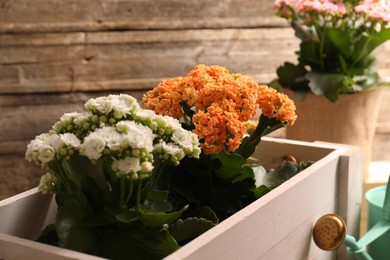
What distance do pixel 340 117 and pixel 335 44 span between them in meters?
0.21

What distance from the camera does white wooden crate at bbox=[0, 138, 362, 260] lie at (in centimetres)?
88

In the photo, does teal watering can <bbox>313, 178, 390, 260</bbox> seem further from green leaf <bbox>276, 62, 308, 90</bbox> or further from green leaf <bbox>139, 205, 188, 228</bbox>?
green leaf <bbox>276, 62, 308, 90</bbox>

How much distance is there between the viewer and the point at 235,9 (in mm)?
2188

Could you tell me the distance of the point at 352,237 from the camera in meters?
1.27

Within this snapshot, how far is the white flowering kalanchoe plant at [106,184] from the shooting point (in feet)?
2.95

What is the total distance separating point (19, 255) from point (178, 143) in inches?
10.6

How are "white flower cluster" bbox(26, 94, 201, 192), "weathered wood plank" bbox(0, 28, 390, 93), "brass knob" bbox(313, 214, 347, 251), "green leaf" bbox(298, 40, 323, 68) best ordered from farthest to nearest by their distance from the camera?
1. "weathered wood plank" bbox(0, 28, 390, 93)
2. "green leaf" bbox(298, 40, 323, 68)
3. "brass knob" bbox(313, 214, 347, 251)
4. "white flower cluster" bbox(26, 94, 201, 192)

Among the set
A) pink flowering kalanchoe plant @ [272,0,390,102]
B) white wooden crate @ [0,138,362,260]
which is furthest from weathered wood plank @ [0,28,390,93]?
white wooden crate @ [0,138,362,260]

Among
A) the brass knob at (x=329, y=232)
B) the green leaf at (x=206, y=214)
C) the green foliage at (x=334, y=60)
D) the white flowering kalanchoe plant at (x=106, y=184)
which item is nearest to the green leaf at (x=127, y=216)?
the white flowering kalanchoe plant at (x=106, y=184)

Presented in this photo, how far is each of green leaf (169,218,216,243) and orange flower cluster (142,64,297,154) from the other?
0.13m

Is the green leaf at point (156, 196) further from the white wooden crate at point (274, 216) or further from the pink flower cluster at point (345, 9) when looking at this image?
the pink flower cluster at point (345, 9)

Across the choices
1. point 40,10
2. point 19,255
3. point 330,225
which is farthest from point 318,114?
point 19,255

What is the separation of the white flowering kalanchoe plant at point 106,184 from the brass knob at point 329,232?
386 millimetres

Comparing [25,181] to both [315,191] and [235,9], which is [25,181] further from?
[315,191]
